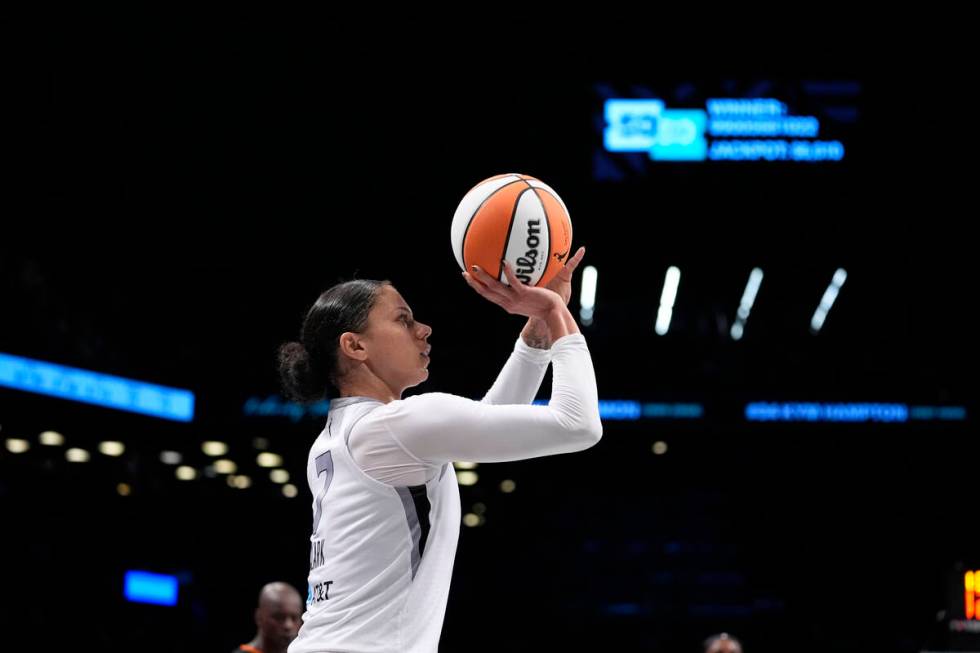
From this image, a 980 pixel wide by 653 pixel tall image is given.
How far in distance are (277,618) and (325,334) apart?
4.05 m

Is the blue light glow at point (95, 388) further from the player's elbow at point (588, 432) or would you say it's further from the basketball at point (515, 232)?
the player's elbow at point (588, 432)

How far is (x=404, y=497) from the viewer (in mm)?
2701

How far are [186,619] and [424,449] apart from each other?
15908 millimetres

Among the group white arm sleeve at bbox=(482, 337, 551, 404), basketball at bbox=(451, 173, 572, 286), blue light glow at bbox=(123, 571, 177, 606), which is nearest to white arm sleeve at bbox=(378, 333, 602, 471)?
basketball at bbox=(451, 173, 572, 286)

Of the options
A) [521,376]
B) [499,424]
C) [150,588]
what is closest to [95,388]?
[150,588]

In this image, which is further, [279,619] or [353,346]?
[279,619]

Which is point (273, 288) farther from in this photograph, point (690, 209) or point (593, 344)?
point (690, 209)

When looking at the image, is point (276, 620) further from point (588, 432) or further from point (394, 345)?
point (588, 432)

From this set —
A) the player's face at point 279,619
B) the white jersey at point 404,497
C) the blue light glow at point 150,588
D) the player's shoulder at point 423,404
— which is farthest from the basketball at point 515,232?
the blue light glow at point 150,588

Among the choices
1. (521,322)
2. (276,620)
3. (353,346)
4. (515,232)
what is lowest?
(276,620)

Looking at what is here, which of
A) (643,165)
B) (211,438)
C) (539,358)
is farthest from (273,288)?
(539,358)

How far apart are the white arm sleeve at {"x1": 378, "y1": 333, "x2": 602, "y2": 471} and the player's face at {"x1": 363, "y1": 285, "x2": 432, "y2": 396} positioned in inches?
9.7

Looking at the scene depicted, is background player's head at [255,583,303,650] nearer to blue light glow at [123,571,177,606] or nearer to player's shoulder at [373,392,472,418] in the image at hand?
player's shoulder at [373,392,472,418]

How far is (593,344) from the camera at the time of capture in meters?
18.6
